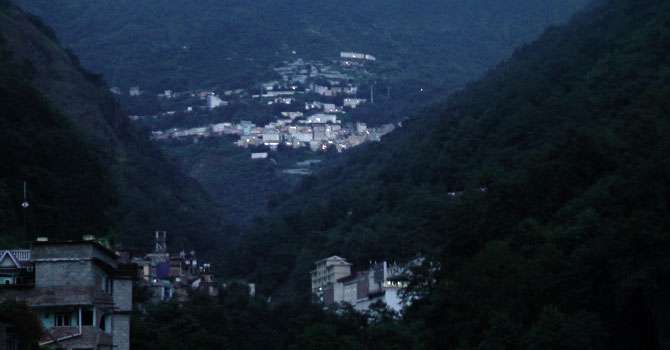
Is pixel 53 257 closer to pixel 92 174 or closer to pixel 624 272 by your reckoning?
pixel 624 272

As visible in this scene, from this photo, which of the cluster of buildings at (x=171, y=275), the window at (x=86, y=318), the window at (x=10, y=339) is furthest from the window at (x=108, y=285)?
the cluster of buildings at (x=171, y=275)

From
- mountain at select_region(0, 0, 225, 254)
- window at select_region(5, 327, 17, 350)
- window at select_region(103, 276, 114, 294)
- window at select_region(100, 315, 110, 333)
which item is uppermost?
mountain at select_region(0, 0, 225, 254)

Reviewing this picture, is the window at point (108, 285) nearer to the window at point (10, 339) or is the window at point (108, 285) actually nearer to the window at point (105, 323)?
the window at point (105, 323)

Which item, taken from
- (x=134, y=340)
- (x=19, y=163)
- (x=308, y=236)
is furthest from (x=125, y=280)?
(x=308, y=236)

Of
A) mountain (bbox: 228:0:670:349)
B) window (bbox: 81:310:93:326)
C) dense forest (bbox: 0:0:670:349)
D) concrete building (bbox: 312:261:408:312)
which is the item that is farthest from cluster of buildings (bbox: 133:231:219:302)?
Answer: window (bbox: 81:310:93:326)

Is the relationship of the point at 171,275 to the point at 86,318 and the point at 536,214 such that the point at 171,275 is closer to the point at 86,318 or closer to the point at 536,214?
the point at 536,214

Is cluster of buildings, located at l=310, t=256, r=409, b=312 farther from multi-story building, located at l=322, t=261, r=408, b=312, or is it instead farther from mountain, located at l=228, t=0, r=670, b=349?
mountain, located at l=228, t=0, r=670, b=349
